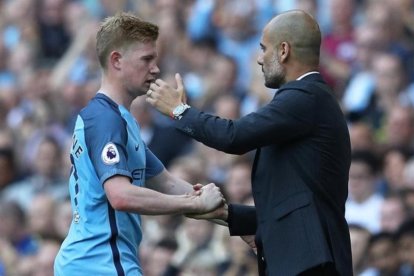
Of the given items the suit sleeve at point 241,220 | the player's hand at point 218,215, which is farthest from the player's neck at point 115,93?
the suit sleeve at point 241,220

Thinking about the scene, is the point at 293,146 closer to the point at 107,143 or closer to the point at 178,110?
the point at 178,110

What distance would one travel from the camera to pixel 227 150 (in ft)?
22.1

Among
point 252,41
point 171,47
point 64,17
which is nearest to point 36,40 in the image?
point 64,17

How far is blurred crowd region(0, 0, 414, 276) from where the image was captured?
10609 mm

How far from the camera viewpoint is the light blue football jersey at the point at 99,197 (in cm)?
661

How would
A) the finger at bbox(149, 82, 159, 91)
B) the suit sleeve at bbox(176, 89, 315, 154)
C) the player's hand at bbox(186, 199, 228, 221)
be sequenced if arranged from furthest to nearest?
the player's hand at bbox(186, 199, 228, 221)
the finger at bbox(149, 82, 159, 91)
the suit sleeve at bbox(176, 89, 315, 154)

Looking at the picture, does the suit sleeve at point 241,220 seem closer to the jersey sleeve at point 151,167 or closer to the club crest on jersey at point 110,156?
the jersey sleeve at point 151,167

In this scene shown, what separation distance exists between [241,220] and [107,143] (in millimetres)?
1092

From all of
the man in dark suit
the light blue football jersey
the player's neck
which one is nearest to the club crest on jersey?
the light blue football jersey

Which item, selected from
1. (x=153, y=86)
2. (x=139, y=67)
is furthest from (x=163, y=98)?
(x=139, y=67)

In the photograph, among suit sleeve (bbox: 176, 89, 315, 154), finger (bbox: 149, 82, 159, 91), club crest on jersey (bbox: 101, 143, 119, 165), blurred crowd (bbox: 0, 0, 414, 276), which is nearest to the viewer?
club crest on jersey (bbox: 101, 143, 119, 165)

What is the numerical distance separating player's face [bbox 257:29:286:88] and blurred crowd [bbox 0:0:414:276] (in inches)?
131

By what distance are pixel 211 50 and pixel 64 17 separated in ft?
10.4

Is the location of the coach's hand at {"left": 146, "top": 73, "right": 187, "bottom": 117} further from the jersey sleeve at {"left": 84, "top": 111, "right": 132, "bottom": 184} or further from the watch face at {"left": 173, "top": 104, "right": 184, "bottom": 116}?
the jersey sleeve at {"left": 84, "top": 111, "right": 132, "bottom": 184}
